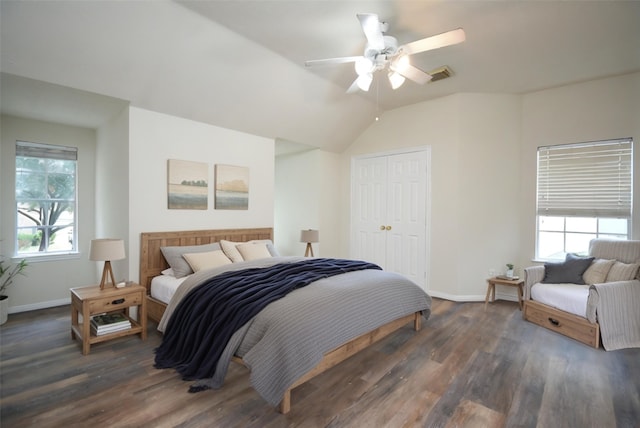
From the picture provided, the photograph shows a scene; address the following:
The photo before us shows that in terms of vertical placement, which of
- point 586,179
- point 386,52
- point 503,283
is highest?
point 386,52

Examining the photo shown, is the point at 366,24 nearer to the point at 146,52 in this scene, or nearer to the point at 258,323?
the point at 146,52

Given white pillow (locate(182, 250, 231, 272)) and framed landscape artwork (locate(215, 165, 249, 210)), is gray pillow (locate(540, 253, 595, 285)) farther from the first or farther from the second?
framed landscape artwork (locate(215, 165, 249, 210))

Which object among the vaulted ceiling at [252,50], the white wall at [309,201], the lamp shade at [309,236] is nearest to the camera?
the vaulted ceiling at [252,50]

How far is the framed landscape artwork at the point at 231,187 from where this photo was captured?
414 cm

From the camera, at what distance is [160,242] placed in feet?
11.8

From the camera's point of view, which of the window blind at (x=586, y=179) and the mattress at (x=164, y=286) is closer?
the mattress at (x=164, y=286)

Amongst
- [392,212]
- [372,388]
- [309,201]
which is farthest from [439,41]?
[309,201]

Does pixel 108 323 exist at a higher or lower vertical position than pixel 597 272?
lower

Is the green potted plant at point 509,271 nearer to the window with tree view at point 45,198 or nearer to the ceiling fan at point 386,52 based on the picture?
the ceiling fan at point 386,52

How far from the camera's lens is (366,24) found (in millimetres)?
2266

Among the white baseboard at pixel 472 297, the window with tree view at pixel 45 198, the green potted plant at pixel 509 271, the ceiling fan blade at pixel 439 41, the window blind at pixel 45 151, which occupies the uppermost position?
the ceiling fan blade at pixel 439 41

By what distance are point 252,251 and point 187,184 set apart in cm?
117

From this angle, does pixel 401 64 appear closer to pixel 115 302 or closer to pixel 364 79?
pixel 364 79

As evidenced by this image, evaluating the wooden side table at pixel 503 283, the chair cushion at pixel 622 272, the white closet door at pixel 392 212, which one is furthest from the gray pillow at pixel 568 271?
the white closet door at pixel 392 212
